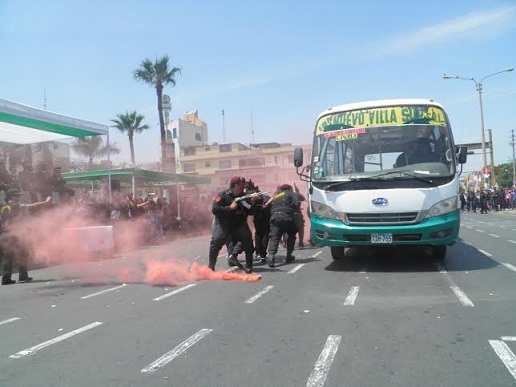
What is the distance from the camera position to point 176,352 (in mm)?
4285

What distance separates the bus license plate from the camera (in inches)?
299

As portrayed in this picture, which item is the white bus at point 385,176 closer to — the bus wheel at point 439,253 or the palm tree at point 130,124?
the bus wheel at point 439,253

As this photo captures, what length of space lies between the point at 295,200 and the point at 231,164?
1907 inches

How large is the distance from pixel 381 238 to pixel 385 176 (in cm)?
105

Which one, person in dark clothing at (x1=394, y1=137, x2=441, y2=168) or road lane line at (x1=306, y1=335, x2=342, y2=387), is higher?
person in dark clothing at (x1=394, y1=137, x2=441, y2=168)

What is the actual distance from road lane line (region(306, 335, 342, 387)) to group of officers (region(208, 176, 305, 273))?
4.08m

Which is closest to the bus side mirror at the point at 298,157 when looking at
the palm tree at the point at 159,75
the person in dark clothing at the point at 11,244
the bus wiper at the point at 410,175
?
the bus wiper at the point at 410,175

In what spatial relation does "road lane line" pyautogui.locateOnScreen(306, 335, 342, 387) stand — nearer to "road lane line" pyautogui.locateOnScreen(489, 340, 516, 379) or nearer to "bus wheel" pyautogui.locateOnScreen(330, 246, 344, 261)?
"road lane line" pyautogui.locateOnScreen(489, 340, 516, 379)

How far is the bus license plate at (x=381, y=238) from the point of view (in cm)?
760

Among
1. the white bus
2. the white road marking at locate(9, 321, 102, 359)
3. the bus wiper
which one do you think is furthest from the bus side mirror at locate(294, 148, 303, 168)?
the white road marking at locate(9, 321, 102, 359)

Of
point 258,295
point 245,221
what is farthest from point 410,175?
point 258,295

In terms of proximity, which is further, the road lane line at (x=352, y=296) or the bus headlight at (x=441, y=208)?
the bus headlight at (x=441, y=208)

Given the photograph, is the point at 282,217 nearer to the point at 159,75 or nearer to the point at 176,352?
the point at 176,352

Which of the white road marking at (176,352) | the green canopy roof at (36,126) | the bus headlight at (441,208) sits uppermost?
the green canopy roof at (36,126)
